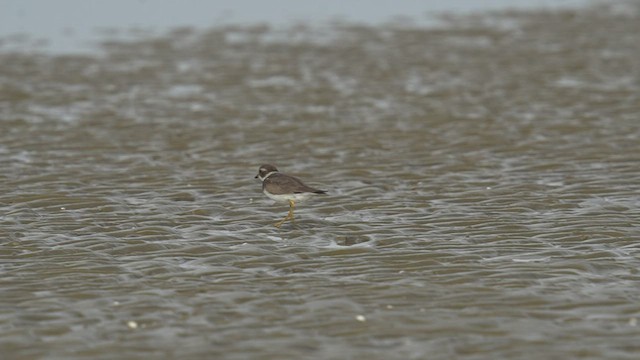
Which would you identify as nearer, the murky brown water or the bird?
the murky brown water

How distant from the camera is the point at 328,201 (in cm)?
1642

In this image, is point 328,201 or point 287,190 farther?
point 328,201

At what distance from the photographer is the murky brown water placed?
35.4 ft

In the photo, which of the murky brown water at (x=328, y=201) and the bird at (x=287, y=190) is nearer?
the murky brown water at (x=328, y=201)

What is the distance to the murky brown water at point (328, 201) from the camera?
1080 cm

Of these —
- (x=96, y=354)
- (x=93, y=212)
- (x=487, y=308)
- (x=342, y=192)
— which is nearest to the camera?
(x=96, y=354)

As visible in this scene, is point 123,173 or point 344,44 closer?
point 123,173

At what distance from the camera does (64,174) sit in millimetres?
18062

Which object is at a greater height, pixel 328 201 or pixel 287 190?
pixel 287 190

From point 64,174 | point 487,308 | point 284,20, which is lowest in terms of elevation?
point 487,308

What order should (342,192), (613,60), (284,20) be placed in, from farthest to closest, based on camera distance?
(284,20) < (613,60) < (342,192)

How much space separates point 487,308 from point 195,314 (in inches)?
112

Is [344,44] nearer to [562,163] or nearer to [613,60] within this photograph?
[613,60]

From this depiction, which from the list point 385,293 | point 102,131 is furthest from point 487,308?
point 102,131
